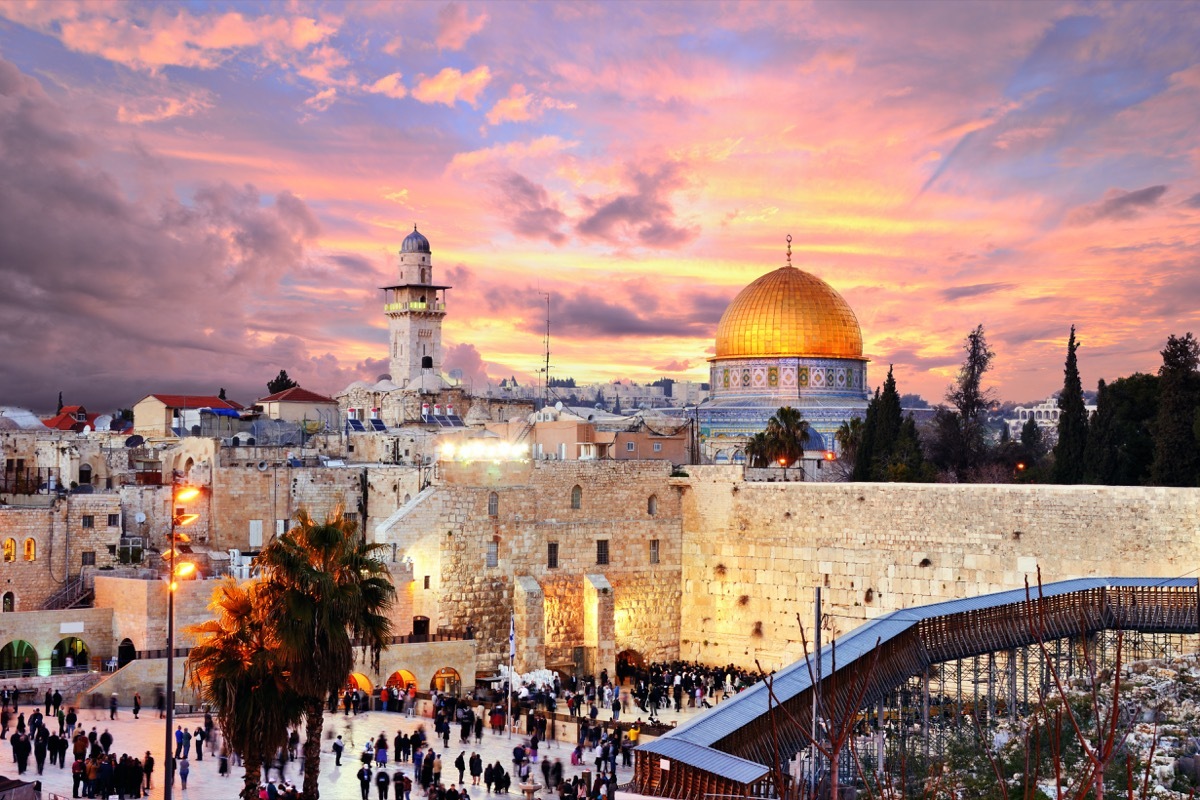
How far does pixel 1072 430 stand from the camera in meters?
29.1

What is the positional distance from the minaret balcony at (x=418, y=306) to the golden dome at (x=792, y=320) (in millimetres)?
14354

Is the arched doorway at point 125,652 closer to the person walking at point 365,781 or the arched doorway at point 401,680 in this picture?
the arched doorway at point 401,680

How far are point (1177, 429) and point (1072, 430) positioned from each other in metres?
2.50

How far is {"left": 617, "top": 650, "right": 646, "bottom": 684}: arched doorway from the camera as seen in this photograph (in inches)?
1190

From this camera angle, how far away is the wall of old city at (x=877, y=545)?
24.1 metres

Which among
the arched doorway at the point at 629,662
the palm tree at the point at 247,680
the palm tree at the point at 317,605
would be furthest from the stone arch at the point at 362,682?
the palm tree at the point at 247,680

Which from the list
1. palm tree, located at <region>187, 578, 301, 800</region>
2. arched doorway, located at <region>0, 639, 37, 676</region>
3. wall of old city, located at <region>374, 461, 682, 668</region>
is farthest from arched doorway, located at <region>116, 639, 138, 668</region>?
palm tree, located at <region>187, 578, 301, 800</region>

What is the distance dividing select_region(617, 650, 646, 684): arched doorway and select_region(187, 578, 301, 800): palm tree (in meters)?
15.7

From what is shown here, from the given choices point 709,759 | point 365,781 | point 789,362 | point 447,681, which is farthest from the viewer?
point 789,362

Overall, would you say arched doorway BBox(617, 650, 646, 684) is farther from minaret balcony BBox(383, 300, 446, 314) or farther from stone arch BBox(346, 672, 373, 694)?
minaret balcony BBox(383, 300, 446, 314)

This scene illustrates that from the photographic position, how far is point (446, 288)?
56.3 m

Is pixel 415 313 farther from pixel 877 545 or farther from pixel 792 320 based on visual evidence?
pixel 877 545

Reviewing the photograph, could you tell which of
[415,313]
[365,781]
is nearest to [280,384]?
[415,313]

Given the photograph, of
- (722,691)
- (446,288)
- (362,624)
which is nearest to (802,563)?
(722,691)
